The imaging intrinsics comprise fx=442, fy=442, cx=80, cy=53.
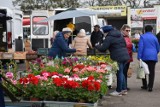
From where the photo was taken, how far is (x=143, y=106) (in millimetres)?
9352

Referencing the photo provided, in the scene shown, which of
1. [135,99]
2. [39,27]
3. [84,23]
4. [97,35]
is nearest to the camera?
[135,99]

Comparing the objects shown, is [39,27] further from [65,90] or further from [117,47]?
[65,90]

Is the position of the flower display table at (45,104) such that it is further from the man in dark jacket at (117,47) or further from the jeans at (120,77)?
the jeans at (120,77)

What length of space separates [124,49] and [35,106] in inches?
161

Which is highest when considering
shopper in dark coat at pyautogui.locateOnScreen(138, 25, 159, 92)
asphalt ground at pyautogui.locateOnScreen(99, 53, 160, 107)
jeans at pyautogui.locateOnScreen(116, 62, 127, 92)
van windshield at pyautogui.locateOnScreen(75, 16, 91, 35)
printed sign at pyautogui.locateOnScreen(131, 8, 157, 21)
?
printed sign at pyautogui.locateOnScreen(131, 8, 157, 21)

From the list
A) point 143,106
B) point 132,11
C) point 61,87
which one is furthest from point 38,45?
point 132,11

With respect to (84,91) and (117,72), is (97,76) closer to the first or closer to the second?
(84,91)

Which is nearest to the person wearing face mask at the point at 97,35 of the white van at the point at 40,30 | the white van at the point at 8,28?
the white van at the point at 8,28

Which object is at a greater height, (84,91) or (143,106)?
(84,91)

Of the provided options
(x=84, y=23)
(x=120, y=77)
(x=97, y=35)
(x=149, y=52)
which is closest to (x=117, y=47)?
(x=120, y=77)

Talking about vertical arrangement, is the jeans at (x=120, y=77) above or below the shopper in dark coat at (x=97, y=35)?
below

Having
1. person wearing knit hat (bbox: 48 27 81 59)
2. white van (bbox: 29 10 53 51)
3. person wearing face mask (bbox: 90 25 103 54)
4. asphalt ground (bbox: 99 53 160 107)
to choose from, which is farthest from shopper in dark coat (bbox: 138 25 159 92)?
white van (bbox: 29 10 53 51)

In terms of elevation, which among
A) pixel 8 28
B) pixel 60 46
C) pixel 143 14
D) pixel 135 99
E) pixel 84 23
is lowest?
pixel 135 99

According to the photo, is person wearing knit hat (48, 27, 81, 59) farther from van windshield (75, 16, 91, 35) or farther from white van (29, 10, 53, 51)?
white van (29, 10, 53, 51)
